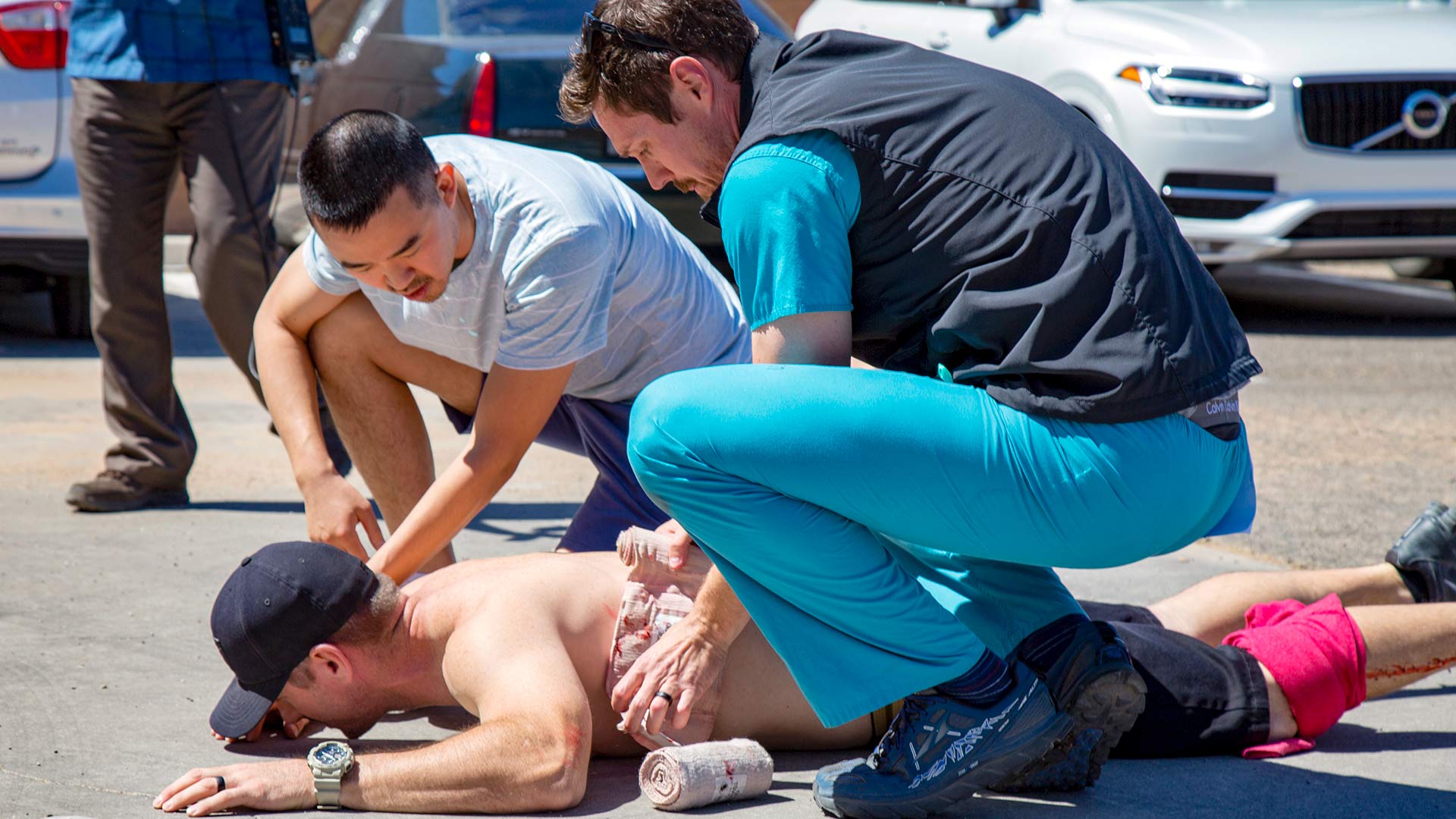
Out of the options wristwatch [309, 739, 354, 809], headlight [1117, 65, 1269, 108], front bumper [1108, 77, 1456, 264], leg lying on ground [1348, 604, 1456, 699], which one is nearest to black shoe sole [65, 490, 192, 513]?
wristwatch [309, 739, 354, 809]

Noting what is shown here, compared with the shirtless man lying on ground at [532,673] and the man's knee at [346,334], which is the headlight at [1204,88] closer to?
the shirtless man lying on ground at [532,673]

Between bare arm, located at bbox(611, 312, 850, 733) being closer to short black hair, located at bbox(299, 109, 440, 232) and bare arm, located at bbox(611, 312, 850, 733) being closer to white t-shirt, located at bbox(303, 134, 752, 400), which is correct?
white t-shirt, located at bbox(303, 134, 752, 400)

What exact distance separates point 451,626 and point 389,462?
912 mm

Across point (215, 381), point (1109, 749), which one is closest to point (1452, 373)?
point (1109, 749)

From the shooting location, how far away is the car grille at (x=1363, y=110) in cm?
729

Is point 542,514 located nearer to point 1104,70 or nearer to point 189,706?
point 189,706

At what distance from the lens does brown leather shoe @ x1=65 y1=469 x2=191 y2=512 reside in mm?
4453

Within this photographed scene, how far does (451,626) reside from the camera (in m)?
2.76

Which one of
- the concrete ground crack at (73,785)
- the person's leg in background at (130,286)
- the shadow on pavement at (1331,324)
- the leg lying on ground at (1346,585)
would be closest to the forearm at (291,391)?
the concrete ground crack at (73,785)

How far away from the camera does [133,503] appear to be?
4512 millimetres

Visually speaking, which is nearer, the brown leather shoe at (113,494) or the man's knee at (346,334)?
the man's knee at (346,334)

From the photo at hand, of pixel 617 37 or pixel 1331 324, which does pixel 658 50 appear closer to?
pixel 617 37

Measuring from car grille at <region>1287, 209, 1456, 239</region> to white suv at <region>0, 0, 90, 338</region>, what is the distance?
5.31 meters

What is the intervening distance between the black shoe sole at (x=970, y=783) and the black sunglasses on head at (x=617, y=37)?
47.8 inches
